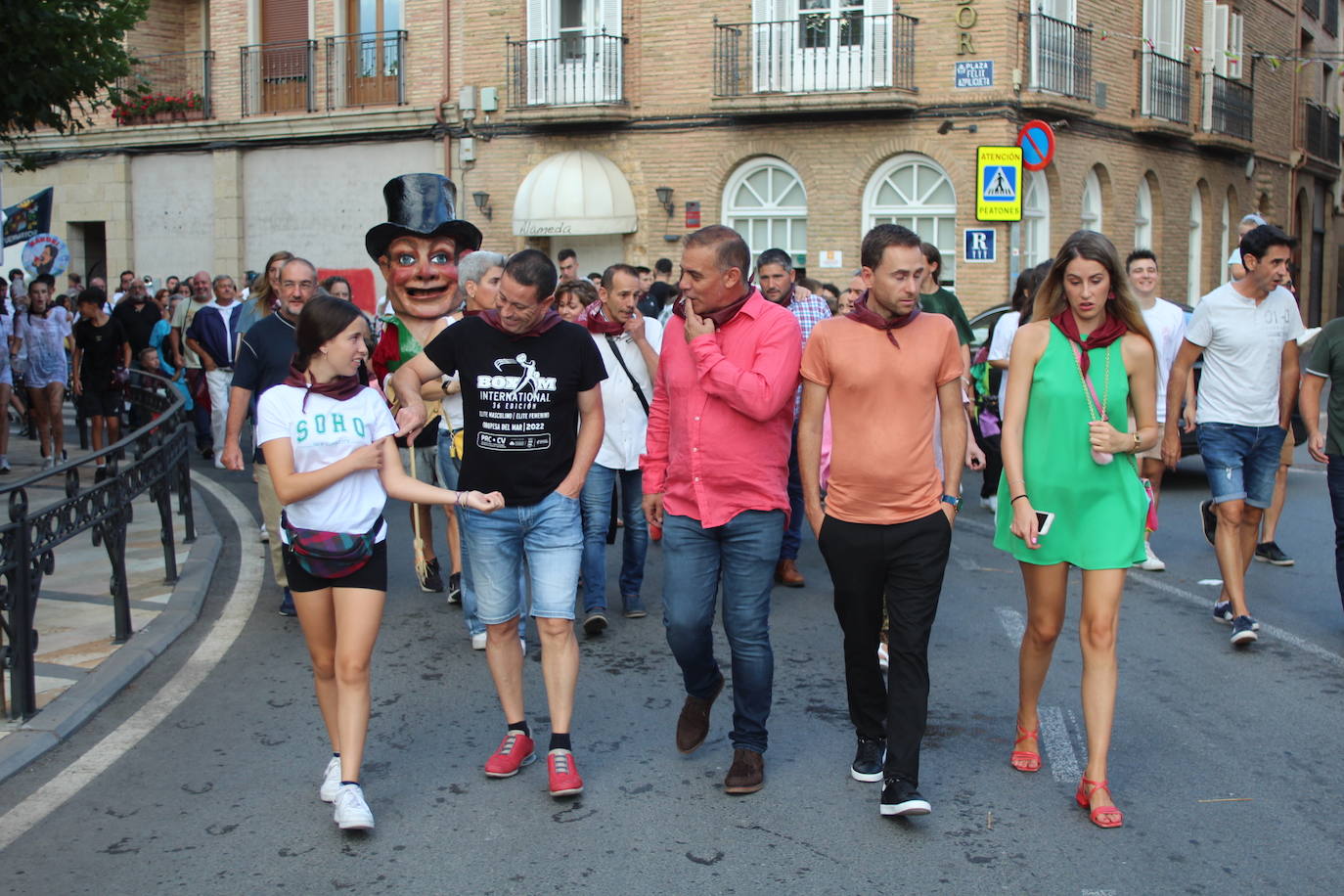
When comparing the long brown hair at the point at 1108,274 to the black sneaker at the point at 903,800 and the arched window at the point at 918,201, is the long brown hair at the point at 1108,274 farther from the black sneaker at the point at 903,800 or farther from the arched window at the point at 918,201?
the arched window at the point at 918,201

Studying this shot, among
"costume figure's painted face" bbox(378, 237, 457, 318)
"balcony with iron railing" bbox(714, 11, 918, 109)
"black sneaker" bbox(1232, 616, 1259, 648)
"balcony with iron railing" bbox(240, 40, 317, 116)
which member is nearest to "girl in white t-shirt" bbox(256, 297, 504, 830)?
"costume figure's painted face" bbox(378, 237, 457, 318)

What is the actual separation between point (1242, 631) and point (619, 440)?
10.6ft

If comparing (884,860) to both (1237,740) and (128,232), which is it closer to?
(1237,740)

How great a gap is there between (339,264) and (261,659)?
70.7 feet

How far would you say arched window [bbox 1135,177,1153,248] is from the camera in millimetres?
27281

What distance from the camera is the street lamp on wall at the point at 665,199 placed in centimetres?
2462

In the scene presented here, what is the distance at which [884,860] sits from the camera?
177 inches

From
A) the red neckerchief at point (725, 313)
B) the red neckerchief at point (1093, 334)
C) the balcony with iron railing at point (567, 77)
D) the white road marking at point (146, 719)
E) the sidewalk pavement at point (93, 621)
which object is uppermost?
the balcony with iron railing at point (567, 77)

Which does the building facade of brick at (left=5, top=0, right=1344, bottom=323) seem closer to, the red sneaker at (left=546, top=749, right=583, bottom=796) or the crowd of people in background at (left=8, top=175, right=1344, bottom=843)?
the crowd of people in background at (left=8, top=175, right=1344, bottom=843)

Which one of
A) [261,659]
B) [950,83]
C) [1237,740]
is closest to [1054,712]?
[1237,740]

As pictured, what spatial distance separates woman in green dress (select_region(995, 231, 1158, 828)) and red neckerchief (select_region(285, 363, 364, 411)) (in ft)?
7.27

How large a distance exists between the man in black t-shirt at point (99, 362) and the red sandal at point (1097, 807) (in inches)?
461

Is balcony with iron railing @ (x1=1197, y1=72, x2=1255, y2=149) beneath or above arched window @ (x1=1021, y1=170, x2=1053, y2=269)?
above

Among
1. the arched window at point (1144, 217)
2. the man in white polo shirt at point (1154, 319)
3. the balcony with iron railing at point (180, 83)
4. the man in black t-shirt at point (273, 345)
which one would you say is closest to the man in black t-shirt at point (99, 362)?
the man in black t-shirt at point (273, 345)
